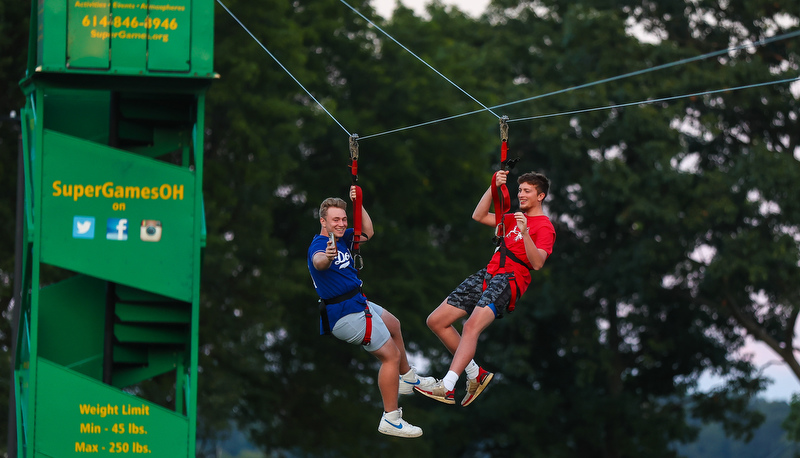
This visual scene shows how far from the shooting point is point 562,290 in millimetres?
30125

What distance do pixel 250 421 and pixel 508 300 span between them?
18989 mm

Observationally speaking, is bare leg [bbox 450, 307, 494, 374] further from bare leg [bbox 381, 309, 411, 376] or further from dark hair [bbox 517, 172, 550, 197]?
dark hair [bbox 517, 172, 550, 197]

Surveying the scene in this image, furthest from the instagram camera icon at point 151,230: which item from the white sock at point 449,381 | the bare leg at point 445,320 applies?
the white sock at point 449,381

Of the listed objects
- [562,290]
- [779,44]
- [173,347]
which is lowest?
[562,290]

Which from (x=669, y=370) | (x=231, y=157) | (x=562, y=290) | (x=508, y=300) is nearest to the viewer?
(x=508, y=300)

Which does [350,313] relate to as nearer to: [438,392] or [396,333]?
[396,333]

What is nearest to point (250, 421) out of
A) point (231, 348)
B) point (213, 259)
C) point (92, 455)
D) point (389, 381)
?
point (231, 348)

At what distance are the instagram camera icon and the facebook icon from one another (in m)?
0.21

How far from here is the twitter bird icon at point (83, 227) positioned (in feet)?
44.5

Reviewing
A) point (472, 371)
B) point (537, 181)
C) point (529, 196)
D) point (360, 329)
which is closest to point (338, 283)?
point (360, 329)

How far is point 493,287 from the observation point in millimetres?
9039

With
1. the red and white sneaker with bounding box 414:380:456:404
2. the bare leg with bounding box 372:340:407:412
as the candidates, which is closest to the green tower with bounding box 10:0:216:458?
the bare leg with bounding box 372:340:407:412

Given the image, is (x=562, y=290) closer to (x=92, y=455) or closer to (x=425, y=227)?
(x=425, y=227)

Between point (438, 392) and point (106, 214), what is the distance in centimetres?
615
